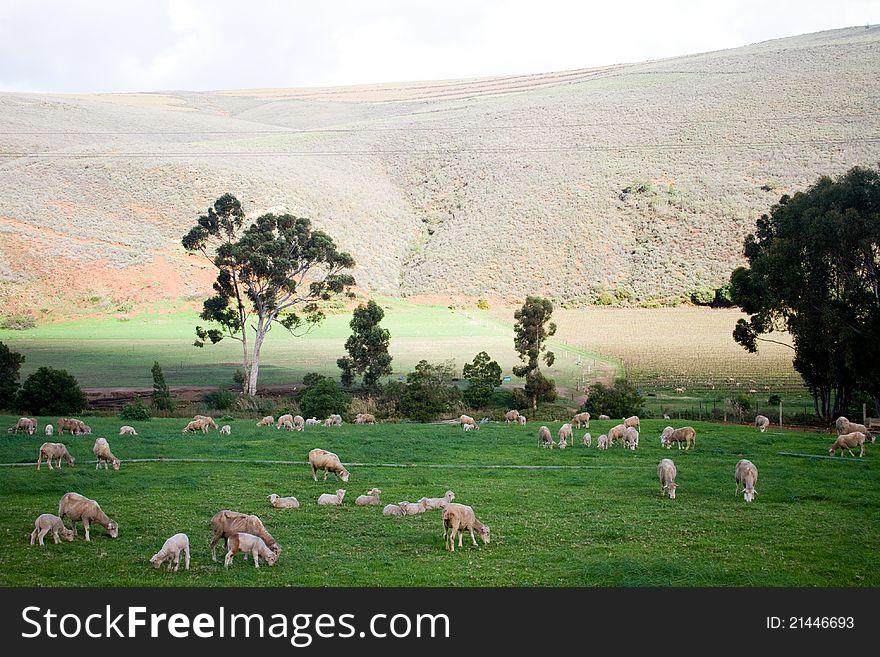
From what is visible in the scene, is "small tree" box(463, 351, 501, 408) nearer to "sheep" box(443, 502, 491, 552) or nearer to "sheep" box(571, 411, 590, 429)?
"sheep" box(571, 411, 590, 429)

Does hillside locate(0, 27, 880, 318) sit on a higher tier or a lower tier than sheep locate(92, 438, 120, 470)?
higher

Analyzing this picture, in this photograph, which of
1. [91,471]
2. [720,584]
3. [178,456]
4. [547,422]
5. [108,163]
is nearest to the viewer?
[720,584]

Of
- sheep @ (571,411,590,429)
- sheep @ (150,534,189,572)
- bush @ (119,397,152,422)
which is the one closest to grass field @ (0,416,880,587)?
sheep @ (150,534,189,572)

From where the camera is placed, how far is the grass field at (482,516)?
1315 cm

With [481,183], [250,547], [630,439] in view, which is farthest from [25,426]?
[481,183]

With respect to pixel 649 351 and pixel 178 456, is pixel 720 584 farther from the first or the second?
pixel 649 351

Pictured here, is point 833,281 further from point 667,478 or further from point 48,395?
point 48,395

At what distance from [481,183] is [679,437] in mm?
115959

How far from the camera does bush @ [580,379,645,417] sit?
38.9 m

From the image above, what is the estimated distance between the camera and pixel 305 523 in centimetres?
1672

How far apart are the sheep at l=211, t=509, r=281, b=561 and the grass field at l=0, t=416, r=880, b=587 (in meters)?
0.37

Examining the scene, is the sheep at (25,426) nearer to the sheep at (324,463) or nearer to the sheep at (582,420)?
the sheep at (324,463)

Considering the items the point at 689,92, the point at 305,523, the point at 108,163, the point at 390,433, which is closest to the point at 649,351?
the point at 390,433

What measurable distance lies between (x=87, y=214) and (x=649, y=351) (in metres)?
77.6
